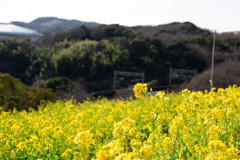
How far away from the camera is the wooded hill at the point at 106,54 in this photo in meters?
26.7

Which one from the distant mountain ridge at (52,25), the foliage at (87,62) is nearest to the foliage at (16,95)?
the foliage at (87,62)

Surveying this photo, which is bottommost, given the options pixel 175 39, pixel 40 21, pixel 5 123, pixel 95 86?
pixel 95 86

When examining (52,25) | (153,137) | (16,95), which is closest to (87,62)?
(16,95)

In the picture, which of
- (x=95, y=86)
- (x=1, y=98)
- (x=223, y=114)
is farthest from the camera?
(x=95, y=86)

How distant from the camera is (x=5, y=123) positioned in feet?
14.0

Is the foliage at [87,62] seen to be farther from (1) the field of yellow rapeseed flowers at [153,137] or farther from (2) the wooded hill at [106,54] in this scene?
(1) the field of yellow rapeseed flowers at [153,137]

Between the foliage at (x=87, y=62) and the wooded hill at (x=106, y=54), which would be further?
the wooded hill at (x=106, y=54)

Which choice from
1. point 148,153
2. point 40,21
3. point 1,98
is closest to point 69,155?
point 148,153

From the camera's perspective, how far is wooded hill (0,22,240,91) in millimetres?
26734

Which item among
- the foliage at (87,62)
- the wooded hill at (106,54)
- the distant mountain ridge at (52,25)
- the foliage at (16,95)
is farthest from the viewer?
the distant mountain ridge at (52,25)

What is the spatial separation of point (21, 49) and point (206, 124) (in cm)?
2915

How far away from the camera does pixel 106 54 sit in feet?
91.7

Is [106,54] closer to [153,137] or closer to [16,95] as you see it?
[16,95]

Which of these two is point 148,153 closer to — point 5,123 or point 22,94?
point 5,123
